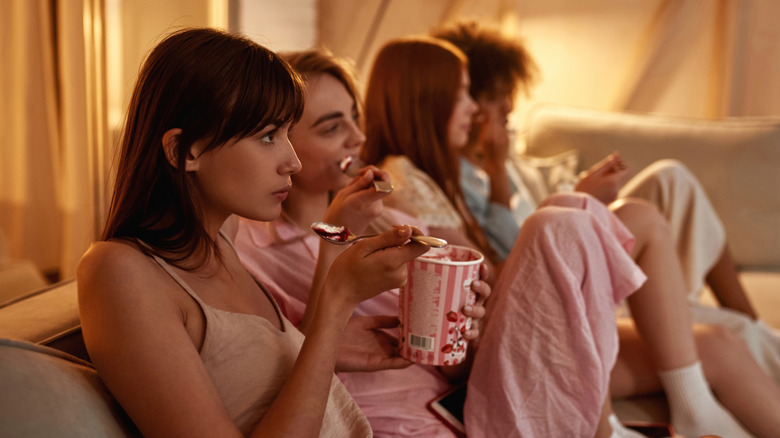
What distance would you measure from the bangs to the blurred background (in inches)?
61.8

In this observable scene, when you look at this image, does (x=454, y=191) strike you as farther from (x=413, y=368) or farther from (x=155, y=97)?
(x=155, y=97)

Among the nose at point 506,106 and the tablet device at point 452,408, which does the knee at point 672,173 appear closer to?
the nose at point 506,106

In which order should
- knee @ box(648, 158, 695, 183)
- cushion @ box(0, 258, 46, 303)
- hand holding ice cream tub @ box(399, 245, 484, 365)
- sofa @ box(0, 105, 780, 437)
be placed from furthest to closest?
sofa @ box(0, 105, 780, 437) → knee @ box(648, 158, 695, 183) → cushion @ box(0, 258, 46, 303) → hand holding ice cream tub @ box(399, 245, 484, 365)

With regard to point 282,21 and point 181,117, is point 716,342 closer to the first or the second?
A: point 181,117

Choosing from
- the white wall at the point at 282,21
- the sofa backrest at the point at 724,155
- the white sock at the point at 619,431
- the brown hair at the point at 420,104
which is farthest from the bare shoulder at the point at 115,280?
the white wall at the point at 282,21

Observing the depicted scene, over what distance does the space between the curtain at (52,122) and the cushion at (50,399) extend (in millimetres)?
1452

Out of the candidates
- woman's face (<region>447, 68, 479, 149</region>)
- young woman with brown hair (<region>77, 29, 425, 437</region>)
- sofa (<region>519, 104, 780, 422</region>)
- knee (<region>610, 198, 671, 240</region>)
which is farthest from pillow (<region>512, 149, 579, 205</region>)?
young woman with brown hair (<region>77, 29, 425, 437</region>)

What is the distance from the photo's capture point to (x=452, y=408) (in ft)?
3.59

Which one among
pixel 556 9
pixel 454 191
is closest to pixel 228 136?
pixel 454 191

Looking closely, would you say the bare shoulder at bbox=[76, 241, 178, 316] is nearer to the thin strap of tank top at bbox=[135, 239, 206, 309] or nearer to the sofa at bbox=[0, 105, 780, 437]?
the thin strap of tank top at bbox=[135, 239, 206, 309]

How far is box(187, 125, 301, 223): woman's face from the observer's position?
0.78 metres

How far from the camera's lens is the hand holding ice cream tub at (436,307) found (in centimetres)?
86

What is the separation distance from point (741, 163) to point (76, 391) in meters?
2.15

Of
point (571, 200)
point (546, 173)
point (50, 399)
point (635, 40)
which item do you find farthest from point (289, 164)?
point (635, 40)
